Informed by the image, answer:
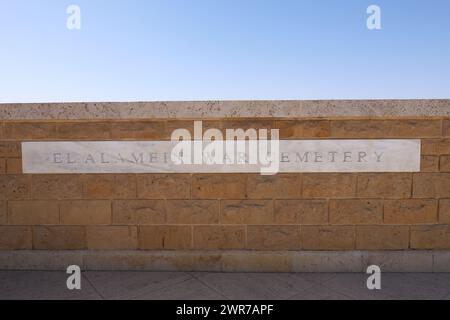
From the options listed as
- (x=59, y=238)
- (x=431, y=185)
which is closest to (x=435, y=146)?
(x=431, y=185)

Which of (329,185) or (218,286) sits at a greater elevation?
(329,185)

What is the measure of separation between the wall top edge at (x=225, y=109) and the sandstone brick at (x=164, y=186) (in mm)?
Answer: 677

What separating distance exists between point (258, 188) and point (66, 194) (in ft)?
7.25

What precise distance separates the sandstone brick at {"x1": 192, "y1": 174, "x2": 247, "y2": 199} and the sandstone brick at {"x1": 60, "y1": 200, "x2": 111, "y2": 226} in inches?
41.6

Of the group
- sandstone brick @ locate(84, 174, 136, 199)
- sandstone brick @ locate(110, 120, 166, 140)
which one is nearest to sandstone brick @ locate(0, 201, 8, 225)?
sandstone brick @ locate(84, 174, 136, 199)

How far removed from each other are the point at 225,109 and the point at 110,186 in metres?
1.58

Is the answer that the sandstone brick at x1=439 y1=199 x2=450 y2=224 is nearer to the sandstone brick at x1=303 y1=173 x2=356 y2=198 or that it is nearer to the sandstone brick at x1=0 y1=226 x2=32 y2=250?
the sandstone brick at x1=303 y1=173 x2=356 y2=198

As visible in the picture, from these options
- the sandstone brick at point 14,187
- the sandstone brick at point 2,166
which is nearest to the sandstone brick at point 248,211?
the sandstone brick at point 14,187

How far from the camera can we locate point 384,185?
2.98 m

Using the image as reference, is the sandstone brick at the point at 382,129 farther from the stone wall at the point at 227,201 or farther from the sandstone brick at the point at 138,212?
the sandstone brick at the point at 138,212

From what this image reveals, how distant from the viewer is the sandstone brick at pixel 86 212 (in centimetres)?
308

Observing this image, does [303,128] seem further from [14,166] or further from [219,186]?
[14,166]

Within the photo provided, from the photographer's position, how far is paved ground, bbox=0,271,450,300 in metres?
2.57

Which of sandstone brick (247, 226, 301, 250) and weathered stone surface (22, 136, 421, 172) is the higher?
weathered stone surface (22, 136, 421, 172)
